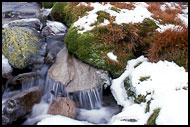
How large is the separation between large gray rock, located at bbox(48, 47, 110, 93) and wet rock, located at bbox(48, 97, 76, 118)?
0.42 m

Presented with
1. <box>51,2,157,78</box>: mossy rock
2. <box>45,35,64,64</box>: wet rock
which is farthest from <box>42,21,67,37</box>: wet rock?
<box>51,2,157,78</box>: mossy rock

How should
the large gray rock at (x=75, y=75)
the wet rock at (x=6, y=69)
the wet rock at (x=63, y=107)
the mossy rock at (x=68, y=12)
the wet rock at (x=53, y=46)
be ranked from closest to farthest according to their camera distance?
1. the wet rock at (x=63, y=107)
2. the large gray rock at (x=75, y=75)
3. the wet rock at (x=6, y=69)
4. the wet rock at (x=53, y=46)
5. the mossy rock at (x=68, y=12)

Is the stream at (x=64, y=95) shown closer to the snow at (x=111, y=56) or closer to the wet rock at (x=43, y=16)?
the snow at (x=111, y=56)

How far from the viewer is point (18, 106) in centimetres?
446

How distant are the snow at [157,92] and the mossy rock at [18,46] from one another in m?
3.51

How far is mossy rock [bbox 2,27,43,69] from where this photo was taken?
5723 mm

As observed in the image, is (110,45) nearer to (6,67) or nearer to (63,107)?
(63,107)

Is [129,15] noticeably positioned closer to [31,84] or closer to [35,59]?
[35,59]

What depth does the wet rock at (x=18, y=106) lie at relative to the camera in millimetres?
4285

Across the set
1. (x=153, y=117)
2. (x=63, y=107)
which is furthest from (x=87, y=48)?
(x=153, y=117)

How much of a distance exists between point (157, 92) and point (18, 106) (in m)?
4.00

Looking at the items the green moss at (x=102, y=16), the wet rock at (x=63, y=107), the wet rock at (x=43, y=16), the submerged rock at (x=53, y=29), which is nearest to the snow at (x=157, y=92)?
the wet rock at (x=63, y=107)

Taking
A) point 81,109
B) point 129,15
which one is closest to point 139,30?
point 129,15

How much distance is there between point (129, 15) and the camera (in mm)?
6758
